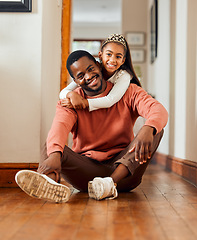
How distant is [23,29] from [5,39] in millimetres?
130

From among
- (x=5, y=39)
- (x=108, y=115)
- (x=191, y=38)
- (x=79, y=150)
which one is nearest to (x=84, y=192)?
(x=79, y=150)

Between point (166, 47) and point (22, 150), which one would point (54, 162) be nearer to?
point (22, 150)

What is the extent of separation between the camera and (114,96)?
187 centimetres

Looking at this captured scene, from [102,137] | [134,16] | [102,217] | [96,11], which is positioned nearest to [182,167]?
[102,137]

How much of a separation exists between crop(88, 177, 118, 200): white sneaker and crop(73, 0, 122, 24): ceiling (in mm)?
6775

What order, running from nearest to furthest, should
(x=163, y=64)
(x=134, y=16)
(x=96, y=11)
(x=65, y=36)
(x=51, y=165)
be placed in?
(x=51, y=165) → (x=65, y=36) → (x=163, y=64) → (x=134, y=16) → (x=96, y=11)

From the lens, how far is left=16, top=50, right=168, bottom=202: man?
1.68 metres

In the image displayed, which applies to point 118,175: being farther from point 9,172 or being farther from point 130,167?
point 9,172

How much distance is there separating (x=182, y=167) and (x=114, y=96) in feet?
Result: 4.02

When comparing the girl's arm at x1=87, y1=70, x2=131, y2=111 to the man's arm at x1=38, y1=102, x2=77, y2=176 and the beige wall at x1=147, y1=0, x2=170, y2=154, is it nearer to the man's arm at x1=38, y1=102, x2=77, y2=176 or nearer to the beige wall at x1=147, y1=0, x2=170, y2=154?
the man's arm at x1=38, y1=102, x2=77, y2=176

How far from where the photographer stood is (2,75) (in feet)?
7.57

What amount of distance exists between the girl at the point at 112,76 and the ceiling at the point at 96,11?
6.22 m

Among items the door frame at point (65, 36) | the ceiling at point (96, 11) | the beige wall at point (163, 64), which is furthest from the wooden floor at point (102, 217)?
the ceiling at point (96, 11)

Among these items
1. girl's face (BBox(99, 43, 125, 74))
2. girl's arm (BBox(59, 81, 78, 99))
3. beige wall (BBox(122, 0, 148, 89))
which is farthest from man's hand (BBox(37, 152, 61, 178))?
beige wall (BBox(122, 0, 148, 89))
